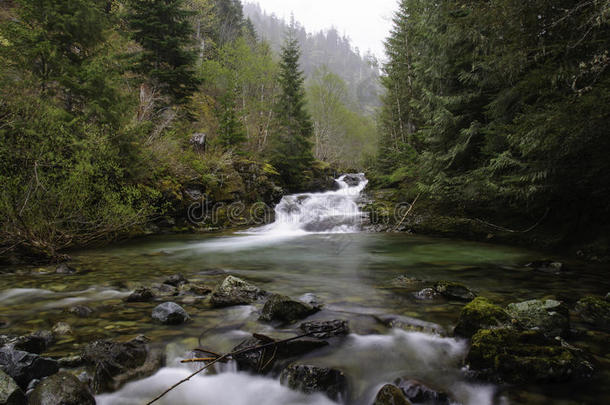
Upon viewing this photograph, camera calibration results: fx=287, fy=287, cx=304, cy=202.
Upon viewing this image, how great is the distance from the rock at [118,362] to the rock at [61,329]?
2.31 feet

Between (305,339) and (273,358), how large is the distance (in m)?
0.37

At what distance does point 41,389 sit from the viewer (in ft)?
6.05

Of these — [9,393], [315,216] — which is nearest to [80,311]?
[9,393]

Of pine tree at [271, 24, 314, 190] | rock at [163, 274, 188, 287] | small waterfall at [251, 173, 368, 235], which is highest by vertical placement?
pine tree at [271, 24, 314, 190]

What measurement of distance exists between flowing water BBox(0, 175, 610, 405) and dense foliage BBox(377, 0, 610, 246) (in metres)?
1.57

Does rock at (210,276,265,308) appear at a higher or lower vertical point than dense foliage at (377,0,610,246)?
lower

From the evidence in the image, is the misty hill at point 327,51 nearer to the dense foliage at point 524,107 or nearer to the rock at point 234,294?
the dense foliage at point 524,107

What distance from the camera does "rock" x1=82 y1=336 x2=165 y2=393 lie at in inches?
85.2

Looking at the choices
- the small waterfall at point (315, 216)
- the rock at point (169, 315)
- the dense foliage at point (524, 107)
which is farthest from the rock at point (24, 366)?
the small waterfall at point (315, 216)

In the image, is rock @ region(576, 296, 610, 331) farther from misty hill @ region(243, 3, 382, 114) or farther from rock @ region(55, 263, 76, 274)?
misty hill @ region(243, 3, 382, 114)

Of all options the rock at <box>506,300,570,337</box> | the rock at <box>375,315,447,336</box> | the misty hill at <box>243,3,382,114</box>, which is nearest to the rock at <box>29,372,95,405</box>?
the rock at <box>375,315,447,336</box>

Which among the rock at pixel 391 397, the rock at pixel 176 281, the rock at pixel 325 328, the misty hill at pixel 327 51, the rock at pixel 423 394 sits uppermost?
the misty hill at pixel 327 51

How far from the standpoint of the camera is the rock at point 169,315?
125 inches

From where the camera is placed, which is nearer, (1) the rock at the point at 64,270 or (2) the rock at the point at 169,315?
(2) the rock at the point at 169,315
